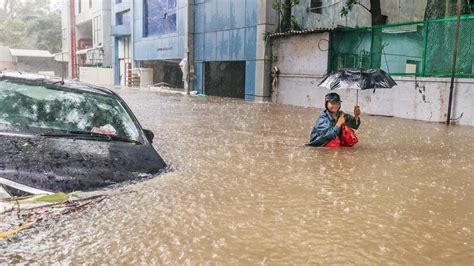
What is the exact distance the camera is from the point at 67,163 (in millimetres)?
3893

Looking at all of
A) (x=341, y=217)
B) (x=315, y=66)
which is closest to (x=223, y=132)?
(x=341, y=217)

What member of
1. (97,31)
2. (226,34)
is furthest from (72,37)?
(226,34)

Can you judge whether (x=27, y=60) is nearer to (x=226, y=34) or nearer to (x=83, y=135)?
(x=226, y=34)

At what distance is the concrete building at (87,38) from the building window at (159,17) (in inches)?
413

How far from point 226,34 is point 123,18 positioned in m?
19.1

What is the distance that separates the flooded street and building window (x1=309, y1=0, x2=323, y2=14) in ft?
54.0

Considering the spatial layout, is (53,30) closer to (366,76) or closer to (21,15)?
(21,15)

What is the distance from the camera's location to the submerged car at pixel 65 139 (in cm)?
367

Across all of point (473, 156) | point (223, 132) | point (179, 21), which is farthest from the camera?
point (179, 21)

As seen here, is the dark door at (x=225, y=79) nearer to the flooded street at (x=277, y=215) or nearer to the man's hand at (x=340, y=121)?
the man's hand at (x=340, y=121)

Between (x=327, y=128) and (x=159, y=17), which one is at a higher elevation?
(x=159, y=17)

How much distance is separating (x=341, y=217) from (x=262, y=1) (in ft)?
61.4

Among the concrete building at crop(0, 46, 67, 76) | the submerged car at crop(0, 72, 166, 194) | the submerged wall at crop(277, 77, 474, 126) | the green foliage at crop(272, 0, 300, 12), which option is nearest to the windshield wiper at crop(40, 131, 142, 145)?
the submerged car at crop(0, 72, 166, 194)

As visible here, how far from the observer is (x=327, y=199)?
4.27 metres
